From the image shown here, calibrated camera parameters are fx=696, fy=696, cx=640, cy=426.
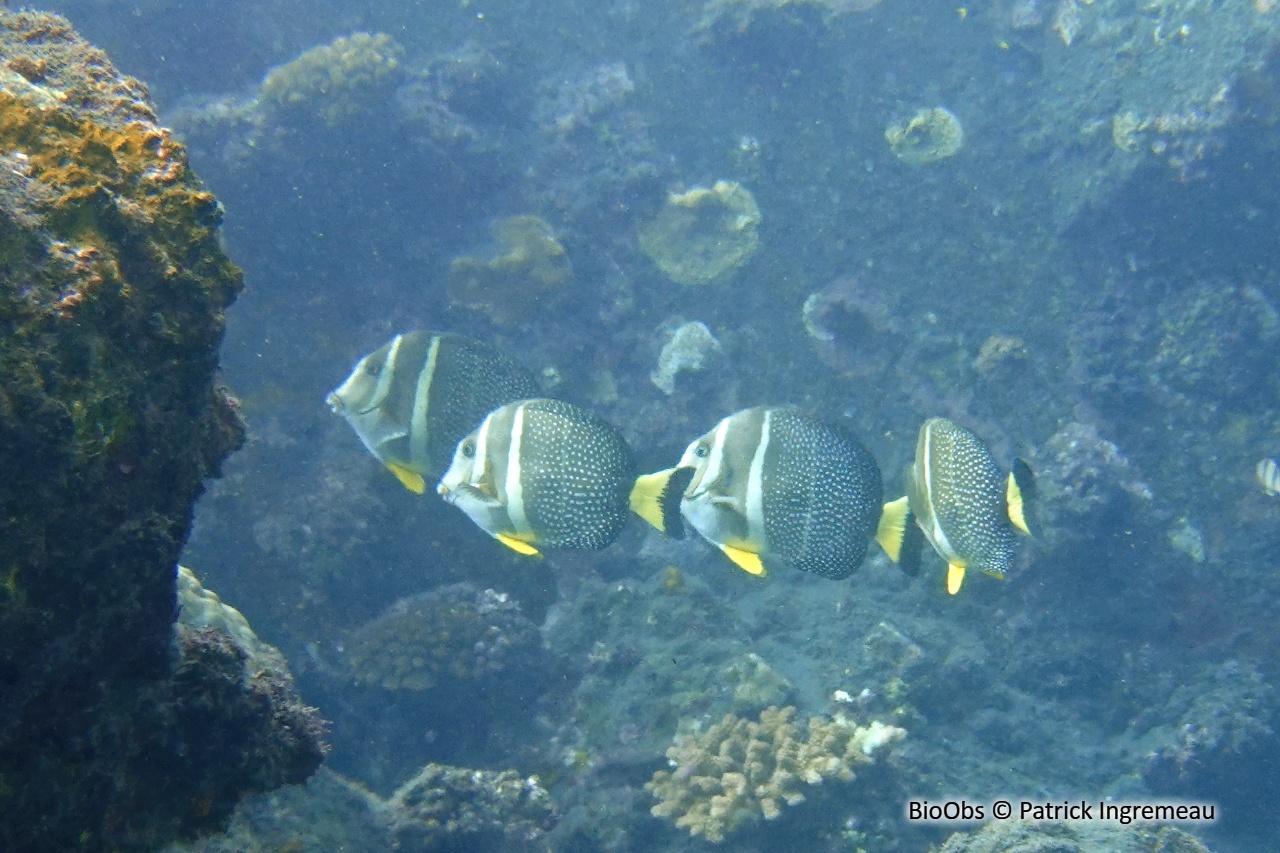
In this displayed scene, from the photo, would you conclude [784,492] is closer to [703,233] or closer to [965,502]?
[965,502]

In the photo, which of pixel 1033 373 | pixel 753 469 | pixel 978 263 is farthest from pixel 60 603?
pixel 978 263

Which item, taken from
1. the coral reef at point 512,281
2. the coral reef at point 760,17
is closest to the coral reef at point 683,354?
the coral reef at point 512,281

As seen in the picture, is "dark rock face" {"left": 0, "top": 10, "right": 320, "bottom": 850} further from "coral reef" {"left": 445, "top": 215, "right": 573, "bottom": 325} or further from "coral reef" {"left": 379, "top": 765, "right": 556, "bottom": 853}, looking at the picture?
"coral reef" {"left": 445, "top": 215, "right": 573, "bottom": 325}

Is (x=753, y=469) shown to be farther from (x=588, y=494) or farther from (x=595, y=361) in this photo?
(x=595, y=361)

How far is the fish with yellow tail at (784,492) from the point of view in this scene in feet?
12.9

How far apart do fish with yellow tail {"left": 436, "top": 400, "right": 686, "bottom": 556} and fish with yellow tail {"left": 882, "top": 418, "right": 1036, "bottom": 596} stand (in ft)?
4.94

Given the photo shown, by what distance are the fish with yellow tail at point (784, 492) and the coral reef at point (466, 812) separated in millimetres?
3277

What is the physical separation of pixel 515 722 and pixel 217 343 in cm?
566

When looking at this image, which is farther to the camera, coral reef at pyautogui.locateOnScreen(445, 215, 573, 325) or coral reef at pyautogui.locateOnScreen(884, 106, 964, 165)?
coral reef at pyautogui.locateOnScreen(884, 106, 964, 165)

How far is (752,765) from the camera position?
5387 millimetres

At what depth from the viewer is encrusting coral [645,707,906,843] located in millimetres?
5203

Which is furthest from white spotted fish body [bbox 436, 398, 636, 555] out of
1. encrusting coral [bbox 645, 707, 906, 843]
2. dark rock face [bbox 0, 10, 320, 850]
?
encrusting coral [bbox 645, 707, 906, 843]

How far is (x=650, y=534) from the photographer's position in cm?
893

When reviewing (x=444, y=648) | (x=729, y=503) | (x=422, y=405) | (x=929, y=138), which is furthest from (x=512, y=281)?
(x=929, y=138)
